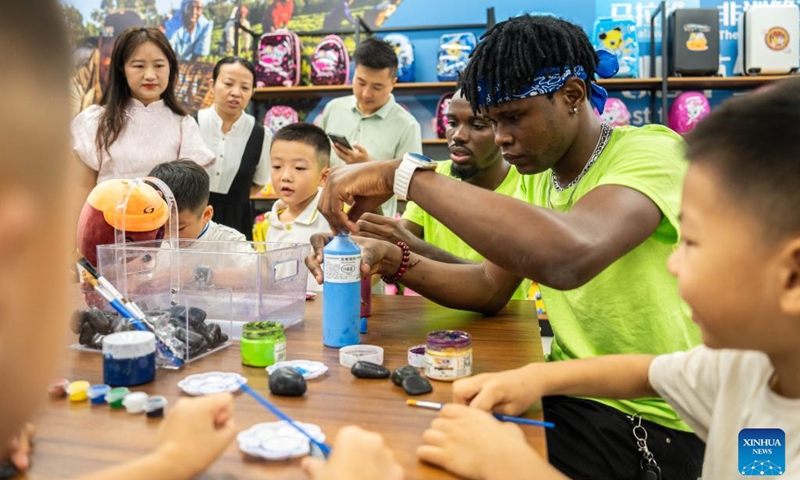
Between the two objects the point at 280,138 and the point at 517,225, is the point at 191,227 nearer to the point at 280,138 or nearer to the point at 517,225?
the point at 280,138

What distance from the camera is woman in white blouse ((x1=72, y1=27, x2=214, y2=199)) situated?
2455 millimetres

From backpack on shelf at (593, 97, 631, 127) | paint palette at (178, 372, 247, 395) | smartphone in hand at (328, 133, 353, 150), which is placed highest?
backpack on shelf at (593, 97, 631, 127)

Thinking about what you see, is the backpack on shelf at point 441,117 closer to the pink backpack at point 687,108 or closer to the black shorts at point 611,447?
the pink backpack at point 687,108

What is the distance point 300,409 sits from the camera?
0.85m

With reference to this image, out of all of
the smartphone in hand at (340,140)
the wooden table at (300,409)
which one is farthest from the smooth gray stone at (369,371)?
the smartphone in hand at (340,140)

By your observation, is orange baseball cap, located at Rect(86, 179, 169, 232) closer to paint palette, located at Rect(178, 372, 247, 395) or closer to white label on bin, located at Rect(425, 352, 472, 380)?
paint palette, located at Rect(178, 372, 247, 395)

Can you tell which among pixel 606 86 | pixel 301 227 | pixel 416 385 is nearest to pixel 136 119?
pixel 301 227

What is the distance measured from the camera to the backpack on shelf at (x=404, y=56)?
4441 mm

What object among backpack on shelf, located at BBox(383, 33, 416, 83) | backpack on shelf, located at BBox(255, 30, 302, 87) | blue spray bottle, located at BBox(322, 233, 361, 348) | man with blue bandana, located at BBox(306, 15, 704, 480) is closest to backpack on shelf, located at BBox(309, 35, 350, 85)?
backpack on shelf, located at BBox(255, 30, 302, 87)

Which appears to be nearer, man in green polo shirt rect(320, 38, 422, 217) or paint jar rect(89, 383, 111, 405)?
paint jar rect(89, 383, 111, 405)

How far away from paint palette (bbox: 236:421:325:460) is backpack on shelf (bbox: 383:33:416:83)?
12.9 ft

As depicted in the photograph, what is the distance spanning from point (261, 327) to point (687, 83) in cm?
398

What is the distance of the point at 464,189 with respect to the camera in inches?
44.7

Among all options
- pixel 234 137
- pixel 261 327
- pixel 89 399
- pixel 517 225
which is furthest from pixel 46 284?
pixel 234 137
